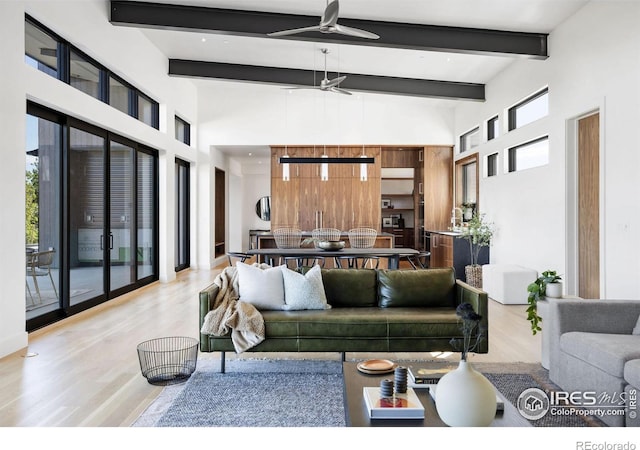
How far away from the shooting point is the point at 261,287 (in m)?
3.78

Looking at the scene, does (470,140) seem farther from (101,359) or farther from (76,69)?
(101,359)

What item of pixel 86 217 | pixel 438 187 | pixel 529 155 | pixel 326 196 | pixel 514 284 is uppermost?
pixel 529 155

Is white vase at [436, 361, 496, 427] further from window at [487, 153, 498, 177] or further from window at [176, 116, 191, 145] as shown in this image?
window at [176, 116, 191, 145]

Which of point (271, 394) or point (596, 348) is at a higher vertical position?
point (596, 348)

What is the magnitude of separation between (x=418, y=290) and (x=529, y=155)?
13.6ft

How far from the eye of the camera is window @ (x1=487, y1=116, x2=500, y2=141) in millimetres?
8439

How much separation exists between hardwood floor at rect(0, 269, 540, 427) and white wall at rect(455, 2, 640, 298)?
1144 mm

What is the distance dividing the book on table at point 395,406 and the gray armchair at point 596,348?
117 centimetres

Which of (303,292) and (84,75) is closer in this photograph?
(303,292)

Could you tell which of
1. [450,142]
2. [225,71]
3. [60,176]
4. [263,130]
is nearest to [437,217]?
[450,142]

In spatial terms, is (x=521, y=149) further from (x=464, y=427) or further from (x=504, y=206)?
(x=464, y=427)

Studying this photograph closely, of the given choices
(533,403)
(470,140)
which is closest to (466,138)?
(470,140)

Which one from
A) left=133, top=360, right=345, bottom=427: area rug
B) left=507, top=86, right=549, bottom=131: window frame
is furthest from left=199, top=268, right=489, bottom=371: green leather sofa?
left=507, top=86, right=549, bottom=131: window frame

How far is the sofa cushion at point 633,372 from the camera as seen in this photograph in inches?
92.3
